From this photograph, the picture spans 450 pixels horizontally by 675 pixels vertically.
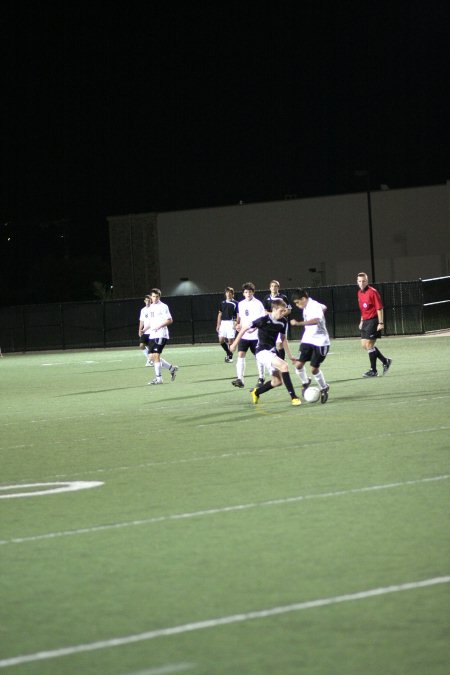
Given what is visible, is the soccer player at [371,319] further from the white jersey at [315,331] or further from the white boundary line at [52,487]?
the white boundary line at [52,487]

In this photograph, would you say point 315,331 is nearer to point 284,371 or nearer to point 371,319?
point 284,371

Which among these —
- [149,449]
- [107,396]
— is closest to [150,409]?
[107,396]

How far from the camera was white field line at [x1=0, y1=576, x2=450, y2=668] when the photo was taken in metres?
5.55

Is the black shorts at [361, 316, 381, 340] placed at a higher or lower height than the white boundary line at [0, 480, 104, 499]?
higher

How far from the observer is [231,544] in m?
7.95

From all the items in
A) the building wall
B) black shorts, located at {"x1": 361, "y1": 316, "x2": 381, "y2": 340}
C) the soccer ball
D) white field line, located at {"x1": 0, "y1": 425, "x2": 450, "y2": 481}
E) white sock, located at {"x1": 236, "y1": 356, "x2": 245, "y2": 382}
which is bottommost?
white field line, located at {"x1": 0, "y1": 425, "x2": 450, "y2": 481}

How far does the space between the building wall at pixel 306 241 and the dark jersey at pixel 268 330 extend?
4777cm

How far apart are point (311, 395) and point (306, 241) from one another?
2080 inches

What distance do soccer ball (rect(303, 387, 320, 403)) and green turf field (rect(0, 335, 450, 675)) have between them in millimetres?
1043

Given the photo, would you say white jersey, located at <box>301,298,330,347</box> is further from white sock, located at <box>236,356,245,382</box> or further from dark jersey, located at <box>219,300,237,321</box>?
dark jersey, located at <box>219,300,237,321</box>

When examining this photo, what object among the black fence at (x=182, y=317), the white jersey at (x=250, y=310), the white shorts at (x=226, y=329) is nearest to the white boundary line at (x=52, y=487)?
the white jersey at (x=250, y=310)

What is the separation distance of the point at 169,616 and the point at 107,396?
1676 centimetres

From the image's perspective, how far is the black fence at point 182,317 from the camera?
4647cm

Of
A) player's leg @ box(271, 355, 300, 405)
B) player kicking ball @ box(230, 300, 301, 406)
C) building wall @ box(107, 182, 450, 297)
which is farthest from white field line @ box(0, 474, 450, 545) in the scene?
building wall @ box(107, 182, 450, 297)
